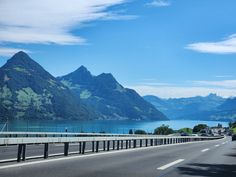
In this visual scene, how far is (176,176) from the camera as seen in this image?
12.9 meters

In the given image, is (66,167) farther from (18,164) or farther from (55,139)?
(55,139)

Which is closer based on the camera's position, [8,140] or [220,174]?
[220,174]

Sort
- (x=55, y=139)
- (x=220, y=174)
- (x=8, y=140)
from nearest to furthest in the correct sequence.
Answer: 1. (x=220, y=174)
2. (x=8, y=140)
3. (x=55, y=139)

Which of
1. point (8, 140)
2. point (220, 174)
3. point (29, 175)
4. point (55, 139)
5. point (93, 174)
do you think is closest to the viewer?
point (29, 175)

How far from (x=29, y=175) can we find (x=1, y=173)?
2.74ft

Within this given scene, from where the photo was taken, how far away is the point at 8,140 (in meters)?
14.8

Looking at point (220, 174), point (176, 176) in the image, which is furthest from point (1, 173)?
point (220, 174)

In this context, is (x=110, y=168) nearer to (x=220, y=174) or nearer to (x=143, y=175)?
(x=143, y=175)

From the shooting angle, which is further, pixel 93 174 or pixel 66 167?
pixel 66 167

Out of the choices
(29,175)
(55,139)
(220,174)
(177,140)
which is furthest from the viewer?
(177,140)

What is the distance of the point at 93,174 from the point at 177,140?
1668 inches

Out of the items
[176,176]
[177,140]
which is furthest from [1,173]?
[177,140]

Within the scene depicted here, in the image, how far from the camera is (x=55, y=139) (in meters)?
18.6

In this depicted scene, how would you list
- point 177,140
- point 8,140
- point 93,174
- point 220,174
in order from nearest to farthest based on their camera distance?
1. point 93,174
2. point 220,174
3. point 8,140
4. point 177,140
